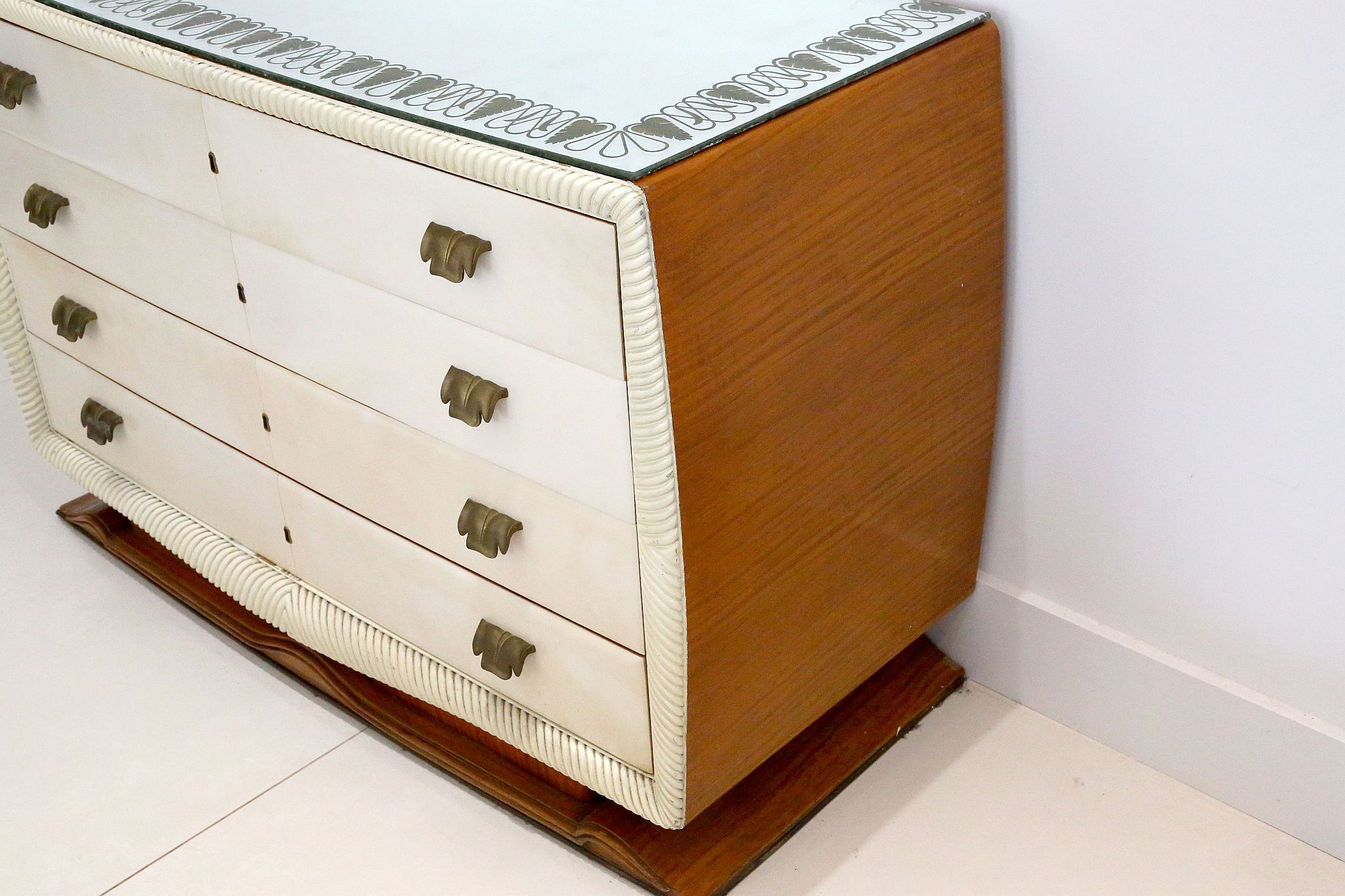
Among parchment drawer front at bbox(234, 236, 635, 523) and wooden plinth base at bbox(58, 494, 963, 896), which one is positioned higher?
parchment drawer front at bbox(234, 236, 635, 523)

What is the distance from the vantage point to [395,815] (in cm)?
130

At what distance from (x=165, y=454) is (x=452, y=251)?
0.67 m

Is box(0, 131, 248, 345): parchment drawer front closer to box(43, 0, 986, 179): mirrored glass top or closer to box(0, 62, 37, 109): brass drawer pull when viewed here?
box(0, 62, 37, 109): brass drawer pull

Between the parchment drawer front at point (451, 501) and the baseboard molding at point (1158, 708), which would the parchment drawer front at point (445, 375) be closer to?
the parchment drawer front at point (451, 501)

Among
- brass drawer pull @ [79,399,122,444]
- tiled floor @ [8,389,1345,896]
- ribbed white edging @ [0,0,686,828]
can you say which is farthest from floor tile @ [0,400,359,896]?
brass drawer pull @ [79,399,122,444]

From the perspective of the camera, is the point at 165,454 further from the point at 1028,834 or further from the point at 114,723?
the point at 1028,834

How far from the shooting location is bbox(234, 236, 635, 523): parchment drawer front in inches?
38.8

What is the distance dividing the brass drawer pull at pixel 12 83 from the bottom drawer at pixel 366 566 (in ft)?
1.07

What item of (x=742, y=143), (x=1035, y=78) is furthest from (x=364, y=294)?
(x=1035, y=78)

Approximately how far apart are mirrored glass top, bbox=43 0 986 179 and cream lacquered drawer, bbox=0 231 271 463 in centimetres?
31

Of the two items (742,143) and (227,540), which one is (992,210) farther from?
(227,540)

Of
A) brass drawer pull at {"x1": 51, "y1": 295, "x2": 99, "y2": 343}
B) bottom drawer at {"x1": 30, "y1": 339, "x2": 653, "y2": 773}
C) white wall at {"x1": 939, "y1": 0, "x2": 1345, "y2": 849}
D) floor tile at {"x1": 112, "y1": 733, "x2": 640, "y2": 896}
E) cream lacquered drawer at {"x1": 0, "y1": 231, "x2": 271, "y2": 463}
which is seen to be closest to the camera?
white wall at {"x1": 939, "y1": 0, "x2": 1345, "y2": 849}

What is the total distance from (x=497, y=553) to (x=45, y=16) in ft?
2.33

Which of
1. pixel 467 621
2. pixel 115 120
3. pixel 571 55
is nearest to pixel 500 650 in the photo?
pixel 467 621
